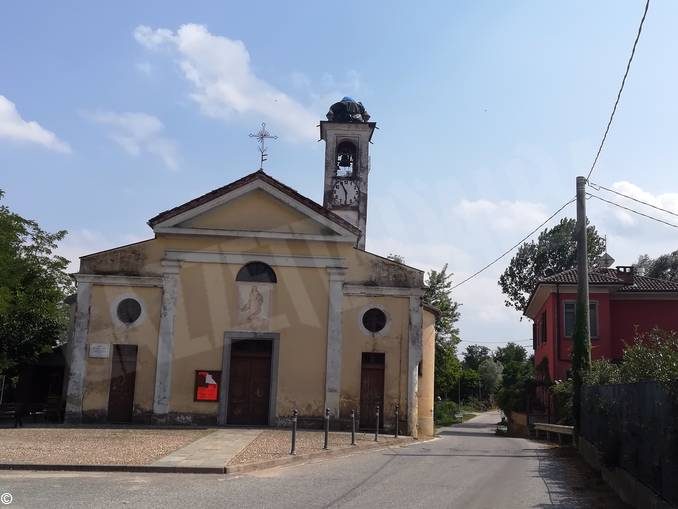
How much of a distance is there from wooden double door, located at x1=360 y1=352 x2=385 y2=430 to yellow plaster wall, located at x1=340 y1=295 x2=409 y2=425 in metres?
0.14

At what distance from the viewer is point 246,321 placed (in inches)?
851

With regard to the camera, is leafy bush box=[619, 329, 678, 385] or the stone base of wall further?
leafy bush box=[619, 329, 678, 385]

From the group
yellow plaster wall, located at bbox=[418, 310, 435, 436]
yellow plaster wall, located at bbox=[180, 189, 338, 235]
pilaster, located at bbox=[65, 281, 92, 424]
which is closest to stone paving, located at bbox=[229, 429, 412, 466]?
yellow plaster wall, located at bbox=[418, 310, 435, 436]

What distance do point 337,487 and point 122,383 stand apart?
41.5ft

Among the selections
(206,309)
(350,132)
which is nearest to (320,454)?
(206,309)

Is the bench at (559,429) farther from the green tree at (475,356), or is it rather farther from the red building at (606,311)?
the green tree at (475,356)

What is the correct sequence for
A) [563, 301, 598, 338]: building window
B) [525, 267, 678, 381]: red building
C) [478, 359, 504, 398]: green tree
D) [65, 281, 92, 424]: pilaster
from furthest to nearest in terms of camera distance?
[478, 359, 504, 398]: green tree
[563, 301, 598, 338]: building window
[525, 267, 678, 381]: red building
[65, 281, 92, 424]: pilaster

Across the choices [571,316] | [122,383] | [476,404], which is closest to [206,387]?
[122,383]

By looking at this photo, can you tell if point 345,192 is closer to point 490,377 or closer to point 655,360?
point 655,360

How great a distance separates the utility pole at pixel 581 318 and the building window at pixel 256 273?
31.2ft

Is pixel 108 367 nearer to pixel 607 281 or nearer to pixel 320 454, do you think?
pixel 320 454

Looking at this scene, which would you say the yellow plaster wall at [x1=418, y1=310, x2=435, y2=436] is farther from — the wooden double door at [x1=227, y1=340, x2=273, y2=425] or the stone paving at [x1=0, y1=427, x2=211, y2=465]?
the stone paving at [x1=0, y1=427, x2=211, y2=465]

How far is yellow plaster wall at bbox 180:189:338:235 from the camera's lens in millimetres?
22141

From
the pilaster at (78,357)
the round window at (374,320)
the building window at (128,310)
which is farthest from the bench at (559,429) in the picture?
the pilaster at (78,357)
